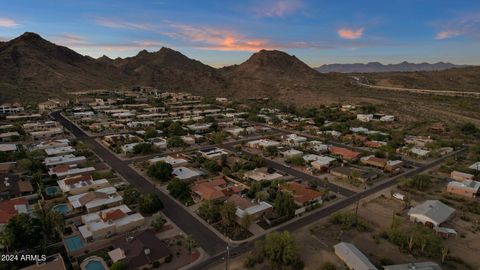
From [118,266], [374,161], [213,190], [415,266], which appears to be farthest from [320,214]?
[374,161]

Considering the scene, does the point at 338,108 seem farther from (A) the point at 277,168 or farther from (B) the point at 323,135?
(A) the point at 277,168

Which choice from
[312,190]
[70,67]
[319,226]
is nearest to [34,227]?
[319,226]

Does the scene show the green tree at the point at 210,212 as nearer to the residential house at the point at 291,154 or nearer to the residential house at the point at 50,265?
the residential house at the point at 50,265

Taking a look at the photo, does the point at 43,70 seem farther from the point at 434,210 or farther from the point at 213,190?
the point at 434,210

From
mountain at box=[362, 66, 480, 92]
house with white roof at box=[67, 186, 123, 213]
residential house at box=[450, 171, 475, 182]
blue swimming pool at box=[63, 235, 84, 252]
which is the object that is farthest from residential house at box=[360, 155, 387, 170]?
mountain at box=[362, 66, 480, 92]

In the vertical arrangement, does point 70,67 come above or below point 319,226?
above

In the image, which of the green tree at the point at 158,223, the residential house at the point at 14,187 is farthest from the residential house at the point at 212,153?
the residential house at the point at 14,187

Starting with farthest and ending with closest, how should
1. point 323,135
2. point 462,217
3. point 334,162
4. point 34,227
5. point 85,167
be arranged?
point 323,135, point 334,162, point 85,167, point 462,217, point 34,227
